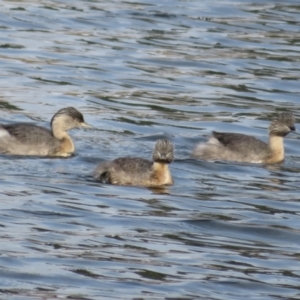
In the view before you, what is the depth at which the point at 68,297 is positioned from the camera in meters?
9.41

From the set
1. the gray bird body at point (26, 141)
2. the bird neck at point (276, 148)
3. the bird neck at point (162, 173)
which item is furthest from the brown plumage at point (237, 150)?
the gray bird body at point (26, 141)

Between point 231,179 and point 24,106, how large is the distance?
4674 mm

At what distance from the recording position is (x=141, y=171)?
A: 14.0 m

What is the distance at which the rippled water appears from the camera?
1018 cm

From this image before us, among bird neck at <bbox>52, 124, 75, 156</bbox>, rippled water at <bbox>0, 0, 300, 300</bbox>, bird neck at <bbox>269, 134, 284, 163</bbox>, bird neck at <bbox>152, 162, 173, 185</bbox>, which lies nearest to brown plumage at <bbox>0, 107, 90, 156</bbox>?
bird neck at <bbox>52, 124, 75, 156</bbox>

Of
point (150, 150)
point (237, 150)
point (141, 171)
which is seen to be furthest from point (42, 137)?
point (237, 150)

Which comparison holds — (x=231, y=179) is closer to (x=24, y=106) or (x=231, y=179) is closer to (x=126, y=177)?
(x=126, y=177)

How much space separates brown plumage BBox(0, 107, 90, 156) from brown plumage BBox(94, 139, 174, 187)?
4.99ft

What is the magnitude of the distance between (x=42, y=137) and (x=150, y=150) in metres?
1.34

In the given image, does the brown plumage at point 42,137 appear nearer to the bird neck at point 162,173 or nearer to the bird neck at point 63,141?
the bird neck at point 63,141

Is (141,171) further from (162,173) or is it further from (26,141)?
(26,141)

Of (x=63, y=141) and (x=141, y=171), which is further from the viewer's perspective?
(x=63, y=141)

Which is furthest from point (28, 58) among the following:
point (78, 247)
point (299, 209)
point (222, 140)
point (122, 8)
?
point (78, 247)

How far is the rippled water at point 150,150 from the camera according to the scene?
1018cm
